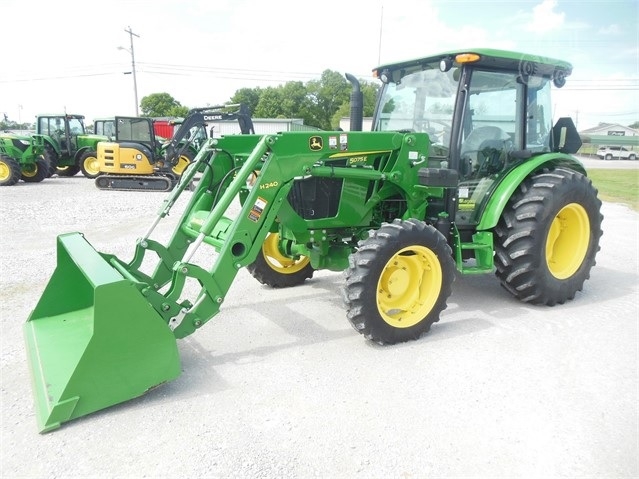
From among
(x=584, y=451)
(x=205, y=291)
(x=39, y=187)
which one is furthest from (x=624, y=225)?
(x=39, y=187)

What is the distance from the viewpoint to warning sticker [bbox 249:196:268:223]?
3.58 meters

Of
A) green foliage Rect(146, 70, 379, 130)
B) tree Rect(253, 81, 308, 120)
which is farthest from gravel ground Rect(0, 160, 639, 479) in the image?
tree Rect(253, 81, 308, 120)

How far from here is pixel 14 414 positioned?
292 centimetres

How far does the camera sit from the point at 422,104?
195 inches

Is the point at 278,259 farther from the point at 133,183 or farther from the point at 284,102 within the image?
the point at 284,102

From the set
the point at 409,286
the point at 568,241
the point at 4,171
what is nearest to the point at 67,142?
the point at 4,171

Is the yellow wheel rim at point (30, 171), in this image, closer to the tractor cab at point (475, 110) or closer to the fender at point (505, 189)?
the tractor cab at point (475, 110)

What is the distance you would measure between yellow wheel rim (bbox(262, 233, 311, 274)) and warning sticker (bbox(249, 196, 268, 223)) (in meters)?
1.52

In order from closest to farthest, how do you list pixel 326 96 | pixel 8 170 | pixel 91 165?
pixel 8 170 < pixel 91 165 < pixel 326 96

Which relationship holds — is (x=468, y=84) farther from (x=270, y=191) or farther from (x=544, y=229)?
(x=270, y=191)

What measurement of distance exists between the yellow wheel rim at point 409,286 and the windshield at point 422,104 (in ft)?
4.28

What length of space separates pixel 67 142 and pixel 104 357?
1747 centimetres

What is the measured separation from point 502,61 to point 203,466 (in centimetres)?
427

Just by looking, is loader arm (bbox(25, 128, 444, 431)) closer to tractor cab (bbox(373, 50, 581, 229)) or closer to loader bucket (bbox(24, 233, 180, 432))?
loader bucket (bbox(24, 233, 180, 432))
